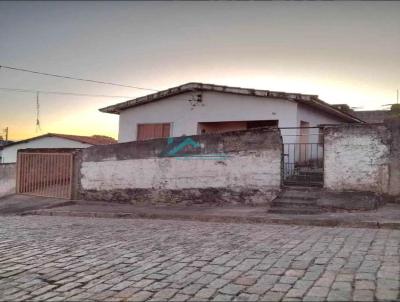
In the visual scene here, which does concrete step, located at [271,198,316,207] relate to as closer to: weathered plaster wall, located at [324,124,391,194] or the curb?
weathered plaster wall, located at [324,124,391,194]

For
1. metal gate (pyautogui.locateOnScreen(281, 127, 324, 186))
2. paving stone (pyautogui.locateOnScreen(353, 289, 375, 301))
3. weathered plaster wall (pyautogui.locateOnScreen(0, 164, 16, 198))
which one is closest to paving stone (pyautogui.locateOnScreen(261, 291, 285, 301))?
paving stone (pyautogui.locateOnScreen(353, 289, 375, 301))

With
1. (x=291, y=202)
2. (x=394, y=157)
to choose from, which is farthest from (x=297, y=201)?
(x=394, y=157)

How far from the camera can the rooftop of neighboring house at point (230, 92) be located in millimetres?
14977

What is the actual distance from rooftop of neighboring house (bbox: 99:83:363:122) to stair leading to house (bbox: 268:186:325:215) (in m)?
4.68

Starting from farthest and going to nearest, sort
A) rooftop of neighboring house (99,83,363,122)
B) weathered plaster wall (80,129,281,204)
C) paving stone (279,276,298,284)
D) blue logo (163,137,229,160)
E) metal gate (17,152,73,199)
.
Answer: metal gate (17,152,73,199) → rooftop of neighboring house (99,83,363,122) → blue logo (163,137,229,160) → weathered plaster wall (80,129,281,204) → paving stone (279,276,298,284)

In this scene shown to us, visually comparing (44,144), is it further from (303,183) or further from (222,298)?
(222,298)

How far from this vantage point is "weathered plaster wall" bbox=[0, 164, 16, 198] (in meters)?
18.0

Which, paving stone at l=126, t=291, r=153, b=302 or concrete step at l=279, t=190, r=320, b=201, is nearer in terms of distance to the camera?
paving stone at l=126, t=291, r=153, b=302

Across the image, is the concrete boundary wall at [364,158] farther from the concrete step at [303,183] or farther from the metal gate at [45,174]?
the metal gate at [45,174]

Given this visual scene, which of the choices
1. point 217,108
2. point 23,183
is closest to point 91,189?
point 23,183

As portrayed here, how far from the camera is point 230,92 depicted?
16.3 meters

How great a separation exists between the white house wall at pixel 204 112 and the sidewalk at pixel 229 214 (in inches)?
204

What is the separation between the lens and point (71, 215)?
1240 cm

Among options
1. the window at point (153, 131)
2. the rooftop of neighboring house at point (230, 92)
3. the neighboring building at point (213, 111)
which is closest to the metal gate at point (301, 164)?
the neighboring building at point (213, 111)
